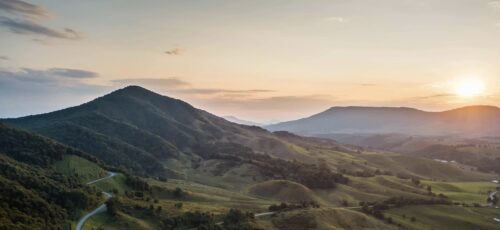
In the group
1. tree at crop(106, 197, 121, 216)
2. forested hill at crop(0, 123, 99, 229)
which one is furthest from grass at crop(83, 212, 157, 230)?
forested hill at crop(0, 123, 99, 229)

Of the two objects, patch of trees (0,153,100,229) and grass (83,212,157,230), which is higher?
patch of trees (0,153,100,229)

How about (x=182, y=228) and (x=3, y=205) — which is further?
(x=182, y=228)

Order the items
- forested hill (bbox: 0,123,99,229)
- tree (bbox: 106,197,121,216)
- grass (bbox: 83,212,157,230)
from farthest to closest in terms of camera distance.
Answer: tree (bbox: 106,197,121,216)
grass (bbox: 83,212,157,230)
forested hill (bbox: 0,123,99,229)

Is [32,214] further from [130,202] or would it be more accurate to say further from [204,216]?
[204,216]

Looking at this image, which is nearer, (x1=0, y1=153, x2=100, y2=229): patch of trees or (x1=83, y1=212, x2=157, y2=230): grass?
(x1=0, y1=153, x2=100, y2=229): patch of trees

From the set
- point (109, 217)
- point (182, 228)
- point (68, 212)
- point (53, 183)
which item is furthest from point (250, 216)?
point (53, 183)

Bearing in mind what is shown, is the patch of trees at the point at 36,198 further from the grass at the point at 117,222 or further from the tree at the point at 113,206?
the grass at the point at 117,222

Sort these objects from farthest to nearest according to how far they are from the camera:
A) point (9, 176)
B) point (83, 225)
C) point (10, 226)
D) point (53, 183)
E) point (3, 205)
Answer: point (53, 183), point (9, 176), point (83, 225), point (3, 205), point (10, 226)

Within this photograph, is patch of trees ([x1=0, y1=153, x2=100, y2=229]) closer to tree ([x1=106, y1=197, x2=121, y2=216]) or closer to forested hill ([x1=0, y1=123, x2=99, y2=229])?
forested hill ([x1=0, y1=123, x2=99, y2=229])

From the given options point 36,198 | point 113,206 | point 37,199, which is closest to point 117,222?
point 113,206

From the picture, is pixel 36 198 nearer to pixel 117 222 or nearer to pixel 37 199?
pixel 37 199

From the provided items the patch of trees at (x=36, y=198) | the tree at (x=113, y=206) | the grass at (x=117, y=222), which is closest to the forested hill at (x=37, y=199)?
the patch of trees at (x=36, y=198)
